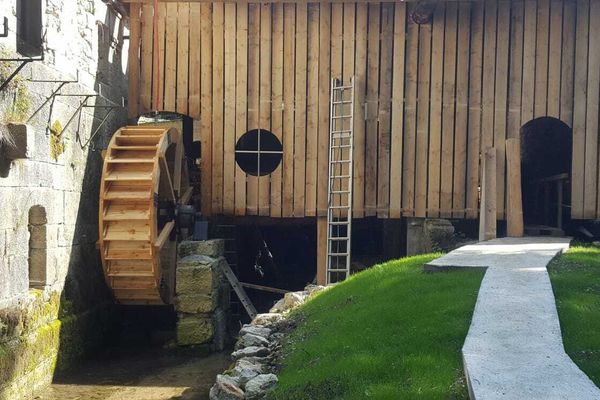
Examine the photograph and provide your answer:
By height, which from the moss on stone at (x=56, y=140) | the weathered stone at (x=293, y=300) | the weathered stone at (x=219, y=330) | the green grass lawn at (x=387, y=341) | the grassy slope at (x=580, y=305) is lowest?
the weathered stone at (x=219, y=330)

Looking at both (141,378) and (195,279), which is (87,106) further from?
(141,378)

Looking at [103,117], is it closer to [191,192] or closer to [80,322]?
[191,192]

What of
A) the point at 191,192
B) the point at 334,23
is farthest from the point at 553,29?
the point at 191,192

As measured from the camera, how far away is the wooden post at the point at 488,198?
9242mm

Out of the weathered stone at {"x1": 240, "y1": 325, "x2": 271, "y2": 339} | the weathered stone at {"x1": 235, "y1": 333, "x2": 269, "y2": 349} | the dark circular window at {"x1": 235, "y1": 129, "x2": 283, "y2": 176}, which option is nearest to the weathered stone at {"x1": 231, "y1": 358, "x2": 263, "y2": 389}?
the weathered stone at {"x1": 235, "y1": 333, "x2": 269, "y2": 349}

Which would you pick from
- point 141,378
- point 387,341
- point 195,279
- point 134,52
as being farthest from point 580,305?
point 134,52

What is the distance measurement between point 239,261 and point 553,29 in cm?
716

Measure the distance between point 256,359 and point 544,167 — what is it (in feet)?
28.8

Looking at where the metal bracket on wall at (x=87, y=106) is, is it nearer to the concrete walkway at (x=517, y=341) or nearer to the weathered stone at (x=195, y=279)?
the weathered stone at (x=195, y=279)

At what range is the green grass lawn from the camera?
3.97 meters

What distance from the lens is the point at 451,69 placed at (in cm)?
1011

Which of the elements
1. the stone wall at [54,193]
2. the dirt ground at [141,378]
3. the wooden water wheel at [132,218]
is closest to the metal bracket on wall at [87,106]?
the stone wall at [54,193]

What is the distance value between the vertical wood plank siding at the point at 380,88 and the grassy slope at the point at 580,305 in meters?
3.47

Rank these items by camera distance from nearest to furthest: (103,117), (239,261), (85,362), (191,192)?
(85,362) → (103,117) → (191,192) → (239,261)
